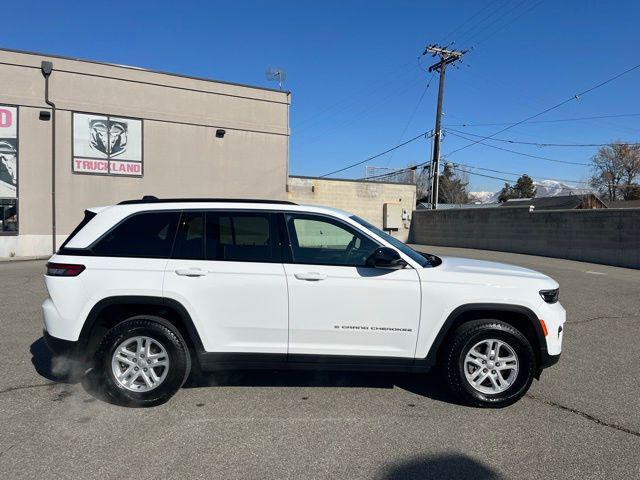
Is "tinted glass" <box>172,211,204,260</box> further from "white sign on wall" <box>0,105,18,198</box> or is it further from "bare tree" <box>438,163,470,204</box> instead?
"bare tree" <box>438,163,470,204</box>

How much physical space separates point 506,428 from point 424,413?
0.65 meters

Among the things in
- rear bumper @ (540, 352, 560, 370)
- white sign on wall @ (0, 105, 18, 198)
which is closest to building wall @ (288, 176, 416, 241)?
white sign on wall @ (0, 105, 18, 198)

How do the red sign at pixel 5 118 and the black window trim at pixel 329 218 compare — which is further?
the red sign at pixel 5 118

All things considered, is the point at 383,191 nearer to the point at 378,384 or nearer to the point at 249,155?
the point at 249,155

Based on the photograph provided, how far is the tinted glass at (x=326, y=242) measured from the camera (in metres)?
4.35

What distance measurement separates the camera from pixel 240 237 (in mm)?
4391

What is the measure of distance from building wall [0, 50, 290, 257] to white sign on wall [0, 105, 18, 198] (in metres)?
0.20

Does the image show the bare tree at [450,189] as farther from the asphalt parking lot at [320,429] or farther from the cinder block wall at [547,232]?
the asphalt parking lot at [320,429]

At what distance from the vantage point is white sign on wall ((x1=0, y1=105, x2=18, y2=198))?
18.0 metres

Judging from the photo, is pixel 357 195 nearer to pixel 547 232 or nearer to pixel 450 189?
pixel 547 232

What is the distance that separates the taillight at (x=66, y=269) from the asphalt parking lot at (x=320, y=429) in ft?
3.67

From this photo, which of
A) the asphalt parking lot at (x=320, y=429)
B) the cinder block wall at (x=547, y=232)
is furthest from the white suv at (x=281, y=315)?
the cinder block wall at (x=547, y=232)

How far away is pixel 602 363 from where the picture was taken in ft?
18.2

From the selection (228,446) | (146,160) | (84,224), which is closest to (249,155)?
(146,160)
